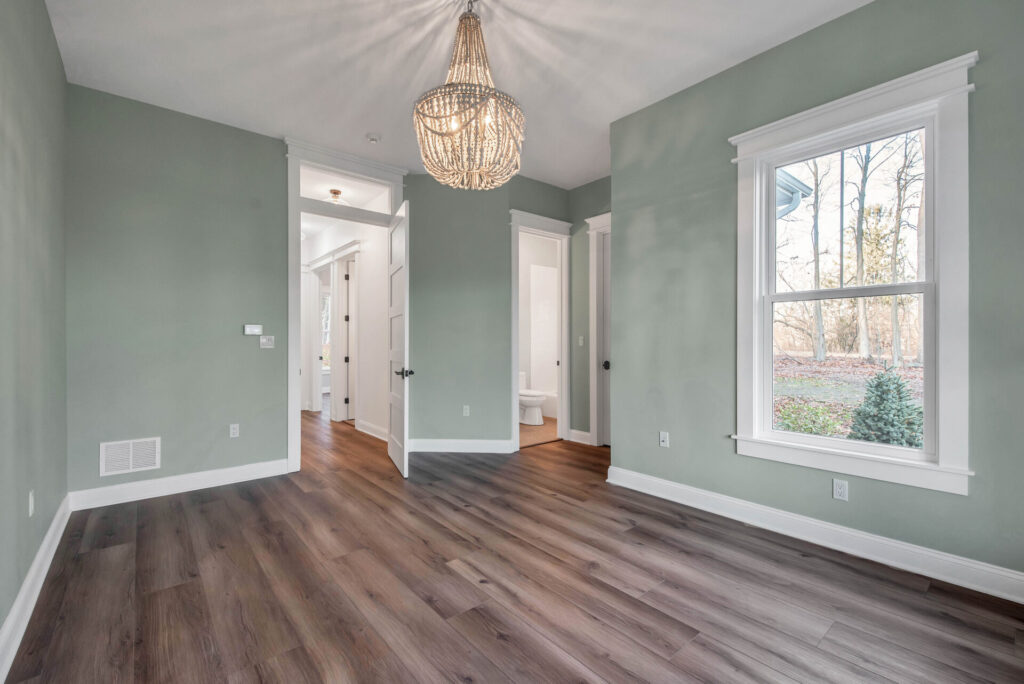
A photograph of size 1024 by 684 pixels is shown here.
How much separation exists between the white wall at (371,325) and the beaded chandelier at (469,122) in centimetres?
290

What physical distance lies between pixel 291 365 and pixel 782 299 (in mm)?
3677

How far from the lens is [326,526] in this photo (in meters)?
2.80

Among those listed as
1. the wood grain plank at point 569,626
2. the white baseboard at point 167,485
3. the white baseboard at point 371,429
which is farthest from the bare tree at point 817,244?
the white baseboard at point 371,429

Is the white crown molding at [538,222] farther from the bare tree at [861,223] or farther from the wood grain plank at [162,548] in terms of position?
the wood grain plank at [162,548]

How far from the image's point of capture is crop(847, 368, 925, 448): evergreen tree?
228 centimetres

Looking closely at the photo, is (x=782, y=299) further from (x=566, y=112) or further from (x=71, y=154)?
(x=71, y=154)

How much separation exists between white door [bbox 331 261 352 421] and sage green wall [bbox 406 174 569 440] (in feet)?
7.25

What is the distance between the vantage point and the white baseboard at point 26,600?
5.19 ft

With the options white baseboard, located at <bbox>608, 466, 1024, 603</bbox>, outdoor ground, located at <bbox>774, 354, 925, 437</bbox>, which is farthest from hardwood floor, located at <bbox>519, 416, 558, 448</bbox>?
outdoor ground, located at <bbox>774, 354, 925, 437</bbox>

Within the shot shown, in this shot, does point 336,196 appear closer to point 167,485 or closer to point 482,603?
point 167,485

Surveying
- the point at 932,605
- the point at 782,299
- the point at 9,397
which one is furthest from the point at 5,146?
the point at 932,605

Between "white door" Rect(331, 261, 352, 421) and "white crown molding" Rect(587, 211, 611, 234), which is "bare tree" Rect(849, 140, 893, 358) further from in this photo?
"white door" Rect(331, 261, 352, 421)

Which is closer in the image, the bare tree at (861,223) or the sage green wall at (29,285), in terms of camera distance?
the sage green wall at (29,285)

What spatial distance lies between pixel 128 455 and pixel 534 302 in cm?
508
